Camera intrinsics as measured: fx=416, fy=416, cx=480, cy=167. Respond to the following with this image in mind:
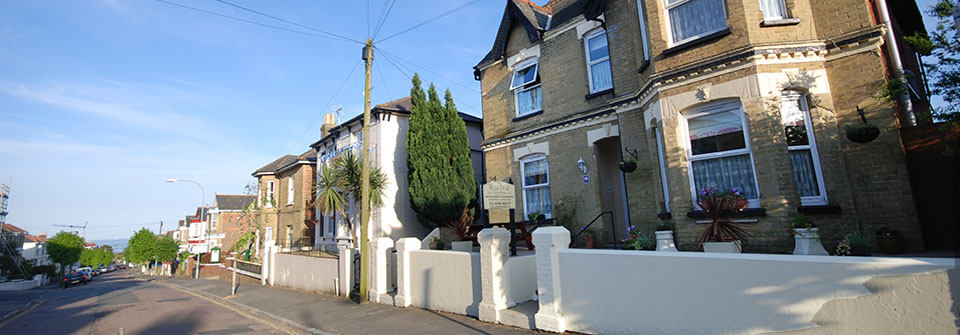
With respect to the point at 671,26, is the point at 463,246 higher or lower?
lower

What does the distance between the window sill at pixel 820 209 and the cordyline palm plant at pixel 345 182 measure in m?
12.7

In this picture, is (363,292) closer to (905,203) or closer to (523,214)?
(523,214)

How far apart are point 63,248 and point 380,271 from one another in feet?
243

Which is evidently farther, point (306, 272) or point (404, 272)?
point (306, 272)

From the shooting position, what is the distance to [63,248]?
5891 cm

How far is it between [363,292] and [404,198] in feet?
19.5

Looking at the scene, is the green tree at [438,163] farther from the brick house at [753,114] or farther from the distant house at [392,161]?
the brick house at [753,114]

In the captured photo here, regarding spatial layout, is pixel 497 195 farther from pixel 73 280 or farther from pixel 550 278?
pixel 73 280

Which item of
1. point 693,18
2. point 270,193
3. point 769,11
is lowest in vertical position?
point 270,193

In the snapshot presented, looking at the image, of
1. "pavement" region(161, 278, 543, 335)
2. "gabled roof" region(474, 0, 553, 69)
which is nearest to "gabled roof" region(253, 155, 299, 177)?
"pavement" region(161, 278, 543, 335)

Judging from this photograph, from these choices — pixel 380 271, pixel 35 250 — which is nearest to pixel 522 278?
pixel 380 271

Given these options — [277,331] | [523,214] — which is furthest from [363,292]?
[523,214]

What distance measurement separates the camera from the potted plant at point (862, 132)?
20.6 ft

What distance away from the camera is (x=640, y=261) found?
18.3 ft
